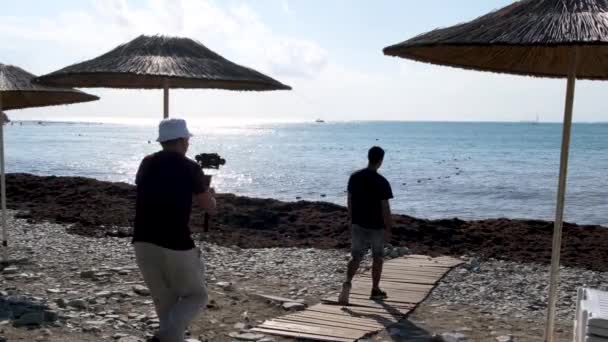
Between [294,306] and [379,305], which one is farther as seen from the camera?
[379,305]

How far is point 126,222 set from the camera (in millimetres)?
14164

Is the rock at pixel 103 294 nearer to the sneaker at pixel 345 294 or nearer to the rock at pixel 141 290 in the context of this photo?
the rock at pixel 141 290

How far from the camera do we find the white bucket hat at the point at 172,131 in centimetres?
483

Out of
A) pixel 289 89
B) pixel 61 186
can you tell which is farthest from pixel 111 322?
pixel 61 186

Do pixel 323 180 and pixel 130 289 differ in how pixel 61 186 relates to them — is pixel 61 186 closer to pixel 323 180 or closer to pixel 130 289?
pixel 130 289

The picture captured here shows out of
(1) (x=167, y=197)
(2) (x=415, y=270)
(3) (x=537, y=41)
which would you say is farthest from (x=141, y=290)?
(3) (x=537, y=41)

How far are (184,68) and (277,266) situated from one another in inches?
154

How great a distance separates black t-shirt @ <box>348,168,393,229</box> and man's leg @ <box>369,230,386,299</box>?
4.1 inches

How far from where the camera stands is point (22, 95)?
1039cm

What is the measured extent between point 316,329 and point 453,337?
4.27 feet


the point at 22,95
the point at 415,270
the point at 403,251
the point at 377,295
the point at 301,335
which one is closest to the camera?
the point at 301,335

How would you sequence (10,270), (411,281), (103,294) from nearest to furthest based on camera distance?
(103,294)
(10,270)
(411,281)

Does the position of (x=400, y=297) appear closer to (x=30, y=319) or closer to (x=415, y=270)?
(x=415, y=270)

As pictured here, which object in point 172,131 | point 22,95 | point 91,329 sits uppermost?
point 22,95
